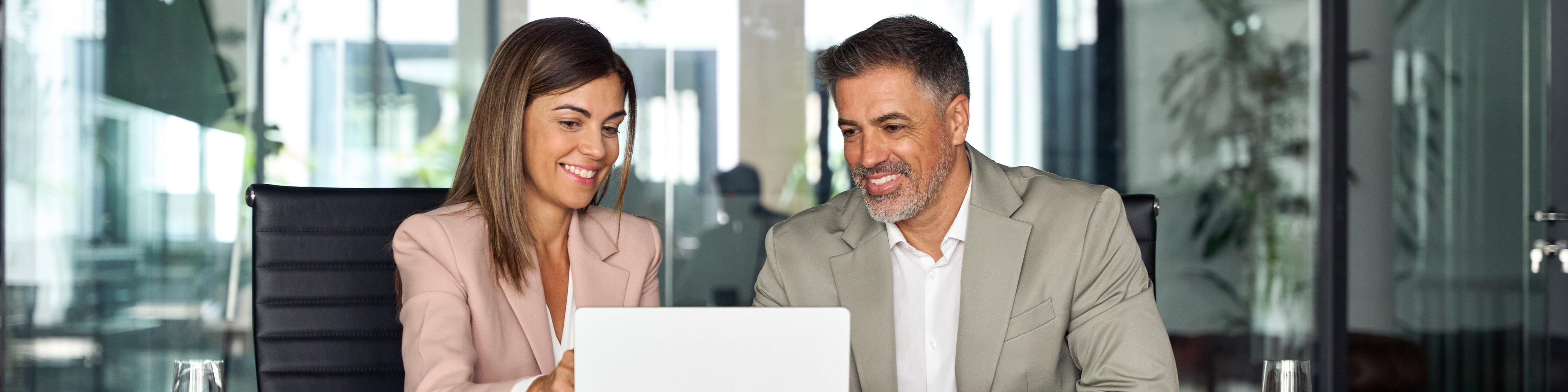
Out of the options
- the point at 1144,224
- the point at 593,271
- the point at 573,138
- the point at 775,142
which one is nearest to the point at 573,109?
the point at 573,138

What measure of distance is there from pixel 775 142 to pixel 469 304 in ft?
7.55

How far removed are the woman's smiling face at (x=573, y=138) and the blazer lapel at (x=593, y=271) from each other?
0.10m

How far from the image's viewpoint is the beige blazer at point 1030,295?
160 cm

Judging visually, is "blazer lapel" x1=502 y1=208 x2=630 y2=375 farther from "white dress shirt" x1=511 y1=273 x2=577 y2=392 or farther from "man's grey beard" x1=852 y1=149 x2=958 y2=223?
"man's grey beard" x1=852 y1=149 x2=958 y2=223

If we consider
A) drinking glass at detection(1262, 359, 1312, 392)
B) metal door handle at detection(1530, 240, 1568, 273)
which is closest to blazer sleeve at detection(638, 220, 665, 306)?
drinking glass at detection(1262, 359, 1312, 392)

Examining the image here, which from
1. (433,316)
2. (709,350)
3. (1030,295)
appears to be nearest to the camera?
(709,350)

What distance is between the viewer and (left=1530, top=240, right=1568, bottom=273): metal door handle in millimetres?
3121

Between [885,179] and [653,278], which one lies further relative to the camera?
[653,278]

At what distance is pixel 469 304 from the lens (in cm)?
154

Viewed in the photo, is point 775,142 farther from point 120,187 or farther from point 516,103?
point 120,187

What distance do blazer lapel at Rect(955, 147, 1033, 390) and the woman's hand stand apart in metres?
0.75

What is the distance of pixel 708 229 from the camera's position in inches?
149

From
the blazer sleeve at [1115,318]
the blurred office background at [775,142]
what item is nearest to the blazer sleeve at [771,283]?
the blazer sleeve at [1115,318]

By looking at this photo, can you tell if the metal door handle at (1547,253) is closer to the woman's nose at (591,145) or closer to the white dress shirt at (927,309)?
the white dress shirt at (927,309)
